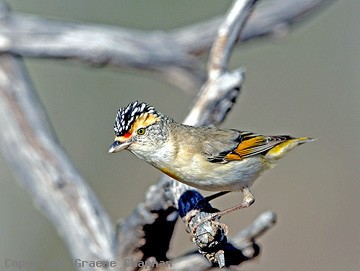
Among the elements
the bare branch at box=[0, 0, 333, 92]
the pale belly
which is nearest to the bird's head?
the pale belly

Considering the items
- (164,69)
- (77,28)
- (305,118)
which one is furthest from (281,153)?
(305,118)

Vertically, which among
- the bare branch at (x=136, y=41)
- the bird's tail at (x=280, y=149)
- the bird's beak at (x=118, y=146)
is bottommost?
the bird's beak at (x=118, y=146)

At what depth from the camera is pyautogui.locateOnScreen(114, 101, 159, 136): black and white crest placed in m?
4.06

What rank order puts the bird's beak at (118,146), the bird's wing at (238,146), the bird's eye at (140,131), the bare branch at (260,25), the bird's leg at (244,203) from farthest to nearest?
1. the bare branch at (260,25)
2. the bird's wing at (238,146)
3. the bird's eye at (140,131)
4. the bird's beak at (118,146)
5. the bird's leg at (244,203)

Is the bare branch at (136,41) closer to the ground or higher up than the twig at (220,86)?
higher up

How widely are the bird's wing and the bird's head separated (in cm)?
30

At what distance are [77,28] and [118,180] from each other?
3656mm

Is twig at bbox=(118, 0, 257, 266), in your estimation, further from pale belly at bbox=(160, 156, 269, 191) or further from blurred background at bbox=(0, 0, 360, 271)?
blurred background at bbox=(0, 0, 360, 271)

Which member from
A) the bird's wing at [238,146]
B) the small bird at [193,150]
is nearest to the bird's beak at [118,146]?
the small bird at [193,150]

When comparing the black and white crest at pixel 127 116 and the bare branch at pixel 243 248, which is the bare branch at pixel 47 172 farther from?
the black and white crest at pixel 127 116

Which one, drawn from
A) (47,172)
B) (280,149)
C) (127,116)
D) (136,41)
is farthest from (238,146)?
(136,41)

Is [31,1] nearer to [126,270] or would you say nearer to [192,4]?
[192,4]

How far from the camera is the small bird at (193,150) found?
4.14m

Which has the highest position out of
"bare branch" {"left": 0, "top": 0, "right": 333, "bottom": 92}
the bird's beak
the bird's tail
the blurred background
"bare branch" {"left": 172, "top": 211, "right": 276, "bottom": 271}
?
the blurred background
